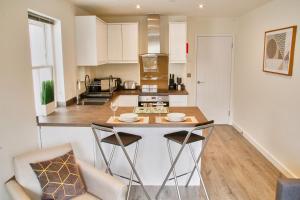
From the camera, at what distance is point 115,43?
16.3 ft

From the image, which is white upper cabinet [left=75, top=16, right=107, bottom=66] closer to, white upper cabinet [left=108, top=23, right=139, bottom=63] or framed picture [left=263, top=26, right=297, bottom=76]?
white upper cabinet [left=108, top=23, right=139, bottom=63]

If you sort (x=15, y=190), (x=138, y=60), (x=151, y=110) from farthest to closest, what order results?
1. (x=138, y=60)
2. (x=151, y=110)
3. (x=15, y=190)

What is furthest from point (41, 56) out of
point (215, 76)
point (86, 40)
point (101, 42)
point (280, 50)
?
point (215, 76)

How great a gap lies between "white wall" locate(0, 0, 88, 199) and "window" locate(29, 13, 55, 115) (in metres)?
0.34

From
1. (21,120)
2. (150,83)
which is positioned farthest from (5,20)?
(150,83)

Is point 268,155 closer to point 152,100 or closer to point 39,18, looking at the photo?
point 152,100

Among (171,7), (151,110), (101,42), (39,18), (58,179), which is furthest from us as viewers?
(101,42)

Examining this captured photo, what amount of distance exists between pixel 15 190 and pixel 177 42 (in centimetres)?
386

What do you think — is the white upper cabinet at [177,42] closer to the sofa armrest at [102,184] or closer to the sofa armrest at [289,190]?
the sofa armrest at [102,184]

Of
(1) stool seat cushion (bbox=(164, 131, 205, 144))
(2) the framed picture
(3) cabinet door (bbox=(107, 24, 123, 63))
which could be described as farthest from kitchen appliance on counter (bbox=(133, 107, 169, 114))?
(3) cabinet door (bbox=(107, 24, 123, 63))

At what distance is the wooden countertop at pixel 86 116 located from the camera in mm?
2850

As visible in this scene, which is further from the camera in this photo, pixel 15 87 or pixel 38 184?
pixel 15 87

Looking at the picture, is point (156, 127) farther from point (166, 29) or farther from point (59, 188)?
point (166, 29)

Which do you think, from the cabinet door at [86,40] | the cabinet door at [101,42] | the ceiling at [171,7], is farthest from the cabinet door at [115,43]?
the cabinet door at [86,40]
